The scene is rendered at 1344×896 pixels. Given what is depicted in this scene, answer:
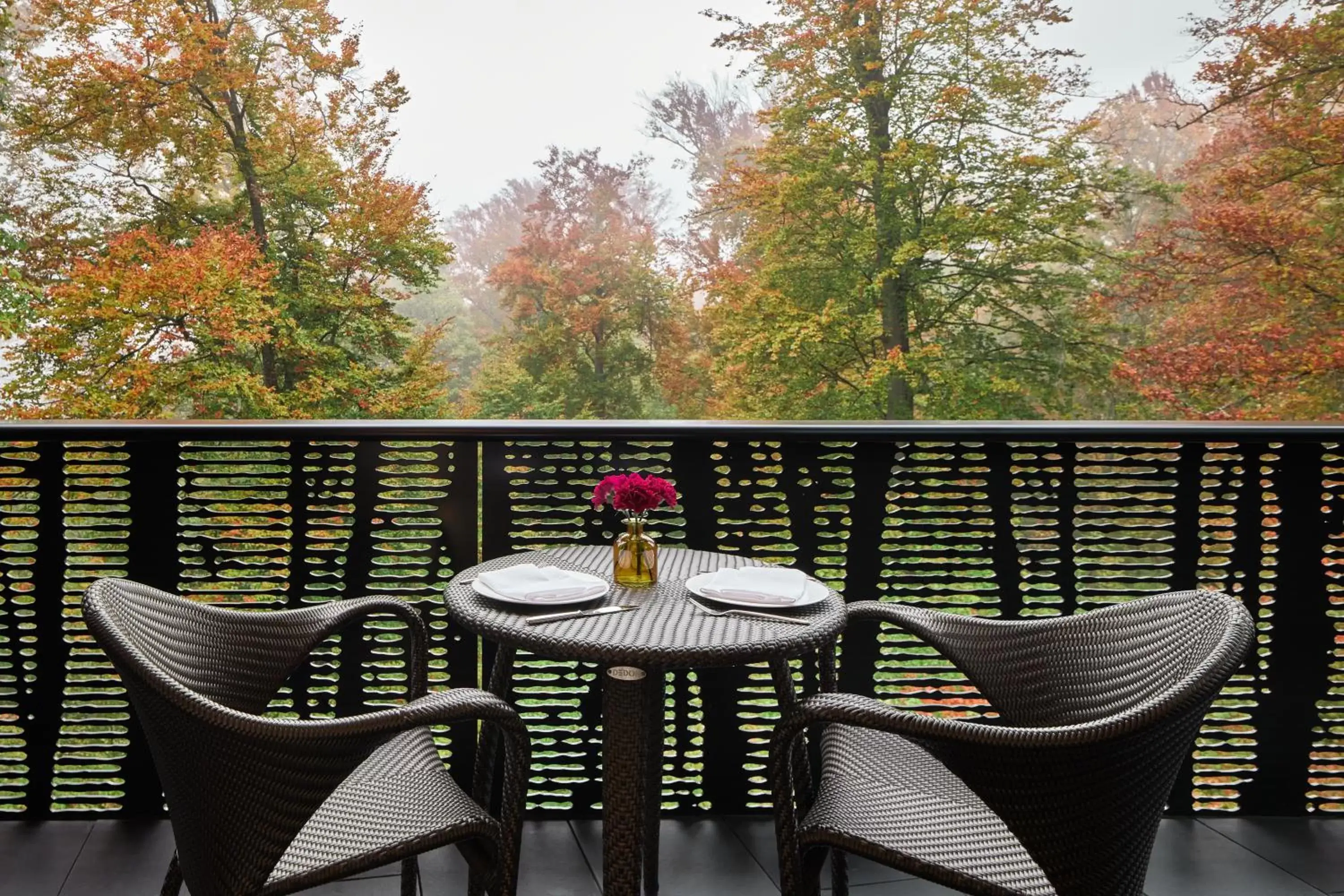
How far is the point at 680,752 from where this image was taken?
7.66ft

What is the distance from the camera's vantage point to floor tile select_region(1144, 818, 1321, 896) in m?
2.04

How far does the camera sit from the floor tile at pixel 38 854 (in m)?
1.99

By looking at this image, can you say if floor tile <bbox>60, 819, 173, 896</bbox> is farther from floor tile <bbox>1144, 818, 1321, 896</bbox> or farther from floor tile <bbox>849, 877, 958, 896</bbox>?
floor tile <bbox>1144, 818, 1321, 896</bbox>

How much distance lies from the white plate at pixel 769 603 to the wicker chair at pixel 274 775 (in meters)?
0.43

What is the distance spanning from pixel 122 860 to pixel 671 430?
1.56 metres

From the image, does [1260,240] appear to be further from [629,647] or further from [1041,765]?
[629,647]

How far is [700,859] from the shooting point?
2.15 meters

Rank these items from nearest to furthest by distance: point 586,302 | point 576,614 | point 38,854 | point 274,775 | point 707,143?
point 274,775, point 576,614, point 38,854, point 707,143, point 586,302

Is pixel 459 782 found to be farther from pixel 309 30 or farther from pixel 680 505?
pixel 309 30

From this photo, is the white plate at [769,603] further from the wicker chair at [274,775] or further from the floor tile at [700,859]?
the floor tile at [700,859]

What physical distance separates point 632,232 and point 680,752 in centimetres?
629

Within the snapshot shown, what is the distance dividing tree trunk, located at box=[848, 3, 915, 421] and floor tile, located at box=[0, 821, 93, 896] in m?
6.19

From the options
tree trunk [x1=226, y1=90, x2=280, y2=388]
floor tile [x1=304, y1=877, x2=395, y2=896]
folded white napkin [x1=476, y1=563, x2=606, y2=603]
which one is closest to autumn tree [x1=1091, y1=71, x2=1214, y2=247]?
tree trunk [x1=226, y1=90, x2=280, y2=388]

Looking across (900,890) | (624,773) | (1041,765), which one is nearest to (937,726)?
(1041,765)
